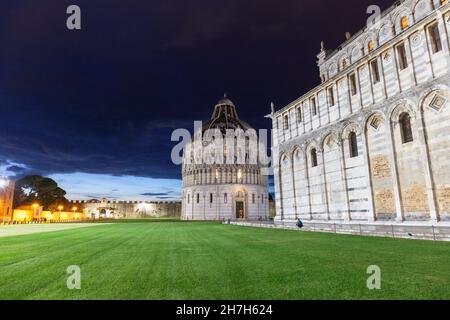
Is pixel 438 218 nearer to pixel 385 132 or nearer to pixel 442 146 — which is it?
pixel 442 146

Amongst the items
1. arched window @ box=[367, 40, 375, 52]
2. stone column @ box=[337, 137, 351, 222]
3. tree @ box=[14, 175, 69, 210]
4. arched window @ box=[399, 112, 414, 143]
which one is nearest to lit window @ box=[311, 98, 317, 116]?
stone column @ box=[337, 137, 351, 222]

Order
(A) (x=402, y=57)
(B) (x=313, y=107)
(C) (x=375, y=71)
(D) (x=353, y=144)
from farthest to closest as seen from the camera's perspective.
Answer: (B) (x=313, y=107) < (D) (x=353, y=144) < (C) (x=375, y=71) < (A) (x=402, y=57)

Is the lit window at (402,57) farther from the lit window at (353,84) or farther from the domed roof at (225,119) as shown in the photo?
the domed roof at (225,119)

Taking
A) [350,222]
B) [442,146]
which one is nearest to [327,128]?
[350,222]

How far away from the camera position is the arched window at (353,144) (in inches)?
968

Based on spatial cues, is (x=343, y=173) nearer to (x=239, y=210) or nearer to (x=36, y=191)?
(x=239, y=210)

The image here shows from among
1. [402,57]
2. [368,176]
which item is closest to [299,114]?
[368,176]

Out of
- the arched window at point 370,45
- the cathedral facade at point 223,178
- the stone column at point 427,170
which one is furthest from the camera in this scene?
the cathedral facade at point 223,178

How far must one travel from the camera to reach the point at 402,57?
2112 cm

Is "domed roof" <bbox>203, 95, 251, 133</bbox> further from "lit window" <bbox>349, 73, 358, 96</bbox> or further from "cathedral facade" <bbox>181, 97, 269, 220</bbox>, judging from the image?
"lit window" <bbox>349, 73, 358, 96</bbox>

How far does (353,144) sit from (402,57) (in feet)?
25.2

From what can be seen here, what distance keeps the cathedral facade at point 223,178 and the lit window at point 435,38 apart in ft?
213

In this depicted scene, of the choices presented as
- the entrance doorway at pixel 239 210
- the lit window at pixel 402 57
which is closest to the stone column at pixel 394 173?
the lit window at pixel 402 57
